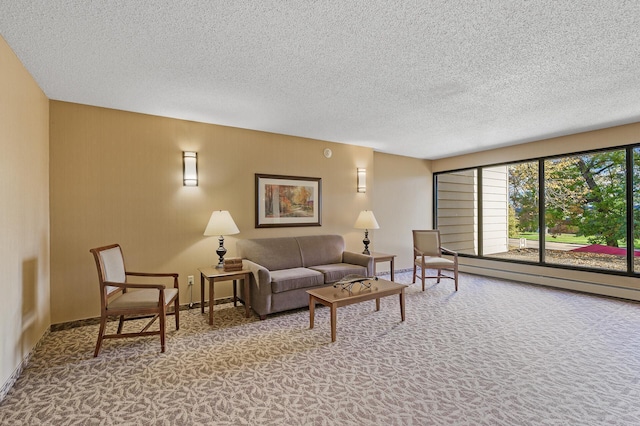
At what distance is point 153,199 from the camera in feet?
12.4

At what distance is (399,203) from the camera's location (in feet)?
21.0

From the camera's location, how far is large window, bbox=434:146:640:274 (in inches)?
172

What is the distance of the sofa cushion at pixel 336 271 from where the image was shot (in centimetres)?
404

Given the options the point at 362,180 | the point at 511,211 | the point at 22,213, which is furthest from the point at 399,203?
the point at 22,213

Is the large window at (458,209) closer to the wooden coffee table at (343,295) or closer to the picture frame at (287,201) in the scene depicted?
the picture frame at (287,201)

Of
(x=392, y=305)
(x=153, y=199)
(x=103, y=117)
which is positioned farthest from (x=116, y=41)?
(x=392, y=305)

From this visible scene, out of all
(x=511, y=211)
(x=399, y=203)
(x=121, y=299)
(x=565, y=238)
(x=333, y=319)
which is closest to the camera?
(x=121, y=299)

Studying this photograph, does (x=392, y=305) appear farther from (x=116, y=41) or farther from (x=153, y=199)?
(x=116, y=41)

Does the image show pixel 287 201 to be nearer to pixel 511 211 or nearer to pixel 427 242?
pixel 427 242

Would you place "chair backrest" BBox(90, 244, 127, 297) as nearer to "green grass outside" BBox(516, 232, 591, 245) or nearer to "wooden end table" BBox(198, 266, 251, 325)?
"wooden end table" BBox(198, 266, 251, 325)

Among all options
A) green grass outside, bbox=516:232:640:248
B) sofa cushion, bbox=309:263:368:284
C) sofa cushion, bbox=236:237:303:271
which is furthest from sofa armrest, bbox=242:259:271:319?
green grass outside, bbox=516:232:640:248

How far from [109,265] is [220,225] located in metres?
1.22

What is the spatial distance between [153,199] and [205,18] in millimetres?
2528

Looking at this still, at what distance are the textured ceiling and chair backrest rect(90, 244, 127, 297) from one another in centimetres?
164
